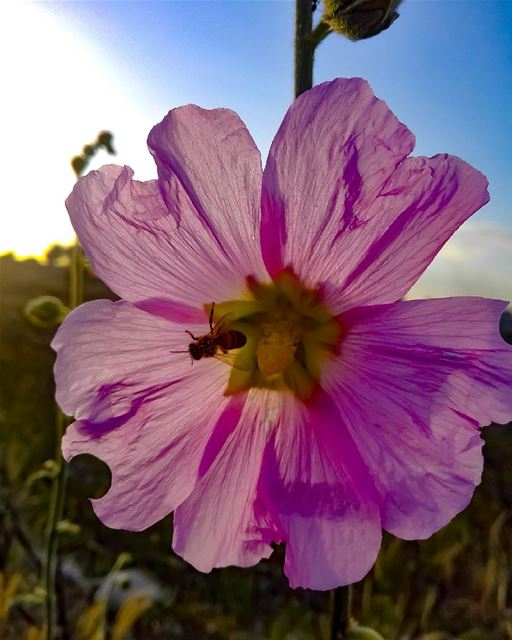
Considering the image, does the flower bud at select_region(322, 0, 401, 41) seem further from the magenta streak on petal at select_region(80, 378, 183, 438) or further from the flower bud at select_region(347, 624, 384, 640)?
the flower bud at select_region(347, 624, 384, 640)

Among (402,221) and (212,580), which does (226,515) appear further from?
(212,580)

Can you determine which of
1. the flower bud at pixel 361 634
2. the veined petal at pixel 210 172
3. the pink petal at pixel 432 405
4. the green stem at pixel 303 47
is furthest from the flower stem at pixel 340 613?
the green stem at pixel 303 47

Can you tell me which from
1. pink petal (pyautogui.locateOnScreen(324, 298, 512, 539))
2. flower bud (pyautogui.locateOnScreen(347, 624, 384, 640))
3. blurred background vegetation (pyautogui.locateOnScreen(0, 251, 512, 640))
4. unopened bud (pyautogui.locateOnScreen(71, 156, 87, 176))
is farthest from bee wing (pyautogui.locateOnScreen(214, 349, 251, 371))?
blurred background vegetation (pyautogui.locateOnScreen(0, 251, 512, 640))

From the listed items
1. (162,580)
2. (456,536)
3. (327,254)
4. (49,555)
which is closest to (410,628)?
(456,536)

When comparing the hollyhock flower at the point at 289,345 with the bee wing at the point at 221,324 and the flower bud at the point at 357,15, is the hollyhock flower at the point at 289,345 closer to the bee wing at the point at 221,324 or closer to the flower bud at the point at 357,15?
the bee wing at the point at 221,324

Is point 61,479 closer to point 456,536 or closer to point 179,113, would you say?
point 179,113

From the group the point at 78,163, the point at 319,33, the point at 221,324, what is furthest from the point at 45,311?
the point at 319,33
